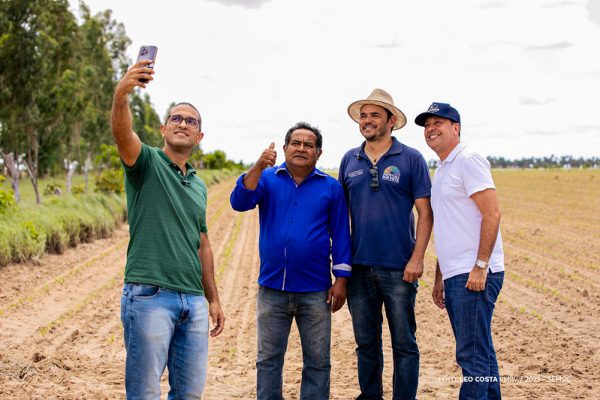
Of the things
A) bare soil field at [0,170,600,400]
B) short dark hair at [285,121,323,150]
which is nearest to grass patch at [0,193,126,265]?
bare soil field at [0,170,600,400]

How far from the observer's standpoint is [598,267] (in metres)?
11.6

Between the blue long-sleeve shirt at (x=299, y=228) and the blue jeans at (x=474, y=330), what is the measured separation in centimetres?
81

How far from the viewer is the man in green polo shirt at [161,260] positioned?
318 centimetres

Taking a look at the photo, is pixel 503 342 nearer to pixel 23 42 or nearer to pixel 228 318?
pixel 228 318

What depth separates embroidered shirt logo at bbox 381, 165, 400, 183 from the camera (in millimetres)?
4402

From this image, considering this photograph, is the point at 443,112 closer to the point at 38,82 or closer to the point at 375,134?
the point at 375,134

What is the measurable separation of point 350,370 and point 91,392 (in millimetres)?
2470

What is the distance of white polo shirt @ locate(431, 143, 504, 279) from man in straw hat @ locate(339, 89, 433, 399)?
0.80 ft

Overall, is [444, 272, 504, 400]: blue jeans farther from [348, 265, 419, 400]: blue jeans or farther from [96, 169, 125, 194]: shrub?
[96, 169, 125, 194]: shrub

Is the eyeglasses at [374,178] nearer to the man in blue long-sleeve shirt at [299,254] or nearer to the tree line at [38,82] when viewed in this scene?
the man in blue long-sleeve shirt at [299,254]

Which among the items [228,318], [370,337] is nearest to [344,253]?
[370,337]

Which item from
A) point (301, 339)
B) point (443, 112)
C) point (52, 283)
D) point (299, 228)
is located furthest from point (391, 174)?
point (52, 283)

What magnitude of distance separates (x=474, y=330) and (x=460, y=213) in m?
0.79

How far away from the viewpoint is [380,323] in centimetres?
453
